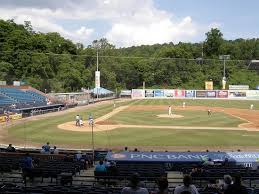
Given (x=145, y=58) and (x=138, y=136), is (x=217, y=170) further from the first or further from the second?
(x=145, y=58)

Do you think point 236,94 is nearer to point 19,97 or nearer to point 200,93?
point 200,93

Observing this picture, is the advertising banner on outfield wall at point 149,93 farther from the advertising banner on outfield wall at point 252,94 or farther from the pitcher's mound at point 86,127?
the pitcher's mound at point 86,127

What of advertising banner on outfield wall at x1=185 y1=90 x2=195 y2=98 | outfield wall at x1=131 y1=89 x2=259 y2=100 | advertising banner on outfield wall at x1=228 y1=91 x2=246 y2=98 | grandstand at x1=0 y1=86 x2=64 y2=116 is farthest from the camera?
advertising banner on outfield wall at x1=185 y1=90 x2=195 y2=98

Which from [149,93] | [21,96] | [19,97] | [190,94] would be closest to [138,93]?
[149,93]

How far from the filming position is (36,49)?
125m

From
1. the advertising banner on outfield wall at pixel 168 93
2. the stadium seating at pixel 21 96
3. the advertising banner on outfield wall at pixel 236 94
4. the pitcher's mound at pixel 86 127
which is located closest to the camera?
the pitcher's mound at pixel 86 127

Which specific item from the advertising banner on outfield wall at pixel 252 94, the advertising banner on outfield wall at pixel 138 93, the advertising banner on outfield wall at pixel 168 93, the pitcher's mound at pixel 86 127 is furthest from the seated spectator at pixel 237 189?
the advertising banner on outfield wall at pixel 252 94

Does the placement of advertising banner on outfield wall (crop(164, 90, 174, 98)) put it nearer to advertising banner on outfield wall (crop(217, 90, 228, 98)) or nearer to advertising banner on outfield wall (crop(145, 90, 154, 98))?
advertising banner on outfield wall (crop(145, 90, 154, 98))

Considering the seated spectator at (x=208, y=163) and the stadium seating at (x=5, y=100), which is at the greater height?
the stadium seating at (x=5, y=100)

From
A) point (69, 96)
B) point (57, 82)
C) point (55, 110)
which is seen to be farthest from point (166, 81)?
point (55, 110)

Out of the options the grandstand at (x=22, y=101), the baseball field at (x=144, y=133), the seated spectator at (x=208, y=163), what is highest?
the grandstand at (x=22, y=101)

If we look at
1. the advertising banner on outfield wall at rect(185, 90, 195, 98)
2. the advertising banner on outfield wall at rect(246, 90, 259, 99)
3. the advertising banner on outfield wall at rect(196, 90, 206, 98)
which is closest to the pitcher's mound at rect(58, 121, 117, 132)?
the advertising banner on outfield wall at rect(185, 90, 195, 98)

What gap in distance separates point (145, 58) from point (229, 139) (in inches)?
4591

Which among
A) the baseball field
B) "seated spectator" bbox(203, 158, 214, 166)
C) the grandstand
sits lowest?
the baseball field
